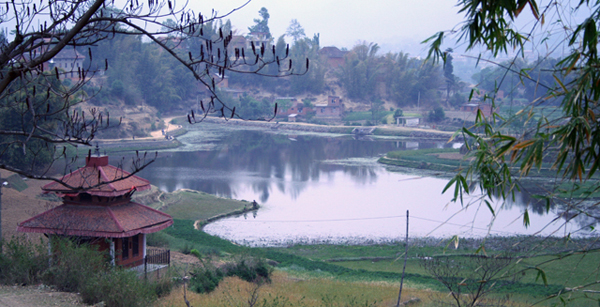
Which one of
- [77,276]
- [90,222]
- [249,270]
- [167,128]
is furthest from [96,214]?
[167,128]

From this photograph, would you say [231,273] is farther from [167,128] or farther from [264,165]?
[167,128]

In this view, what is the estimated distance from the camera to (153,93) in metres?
60.0

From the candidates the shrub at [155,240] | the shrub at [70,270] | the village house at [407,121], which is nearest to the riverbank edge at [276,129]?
the village house at [407,121]

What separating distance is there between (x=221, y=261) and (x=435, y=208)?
1427 cm

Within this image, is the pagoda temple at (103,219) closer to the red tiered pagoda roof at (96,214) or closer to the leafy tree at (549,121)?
the red tiered pagoda roof at (96,214)

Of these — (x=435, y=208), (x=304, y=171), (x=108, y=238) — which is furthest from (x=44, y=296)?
(x=304, y=171)

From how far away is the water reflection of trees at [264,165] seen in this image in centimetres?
3030

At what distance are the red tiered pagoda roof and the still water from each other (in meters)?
7.62

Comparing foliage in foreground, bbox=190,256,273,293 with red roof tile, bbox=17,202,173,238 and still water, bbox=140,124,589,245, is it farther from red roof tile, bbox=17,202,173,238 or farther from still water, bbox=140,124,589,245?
still water, bbox=140,124,589,245

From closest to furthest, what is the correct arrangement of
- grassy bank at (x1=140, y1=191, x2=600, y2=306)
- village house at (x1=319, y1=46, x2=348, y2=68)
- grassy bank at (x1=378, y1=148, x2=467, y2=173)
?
grassy bank at (x1=140, y1=191, x2=600, y2=306), grassy bank at (x1=378, y1=148, x2=467, y2=173), village house at (x1=319, y1=46, x2=348, y2=68)

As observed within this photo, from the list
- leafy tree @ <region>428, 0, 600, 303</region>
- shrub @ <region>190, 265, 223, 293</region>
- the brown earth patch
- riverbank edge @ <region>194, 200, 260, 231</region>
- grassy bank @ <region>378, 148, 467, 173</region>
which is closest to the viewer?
leafy tree @ <region>428, 0, 600, 303</region>

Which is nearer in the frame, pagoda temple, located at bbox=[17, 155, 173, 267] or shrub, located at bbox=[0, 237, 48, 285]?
shrub, located at bbox=[0, 237, 48, 285]

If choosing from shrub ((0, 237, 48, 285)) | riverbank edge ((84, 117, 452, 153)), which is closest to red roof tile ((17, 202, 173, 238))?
shrub ((0, 237, 48, 285))

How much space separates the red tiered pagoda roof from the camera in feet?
33.6
